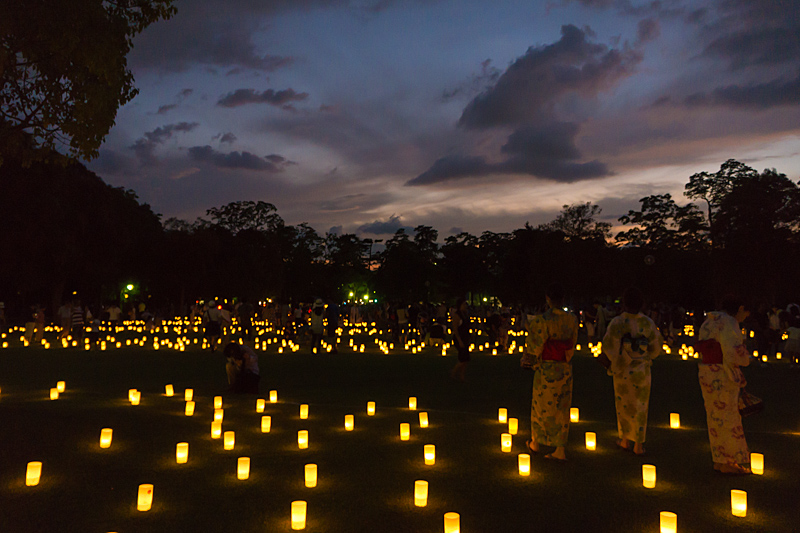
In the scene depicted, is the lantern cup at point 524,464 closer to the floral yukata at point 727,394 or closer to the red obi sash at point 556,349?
the red obi sash at point 556,349

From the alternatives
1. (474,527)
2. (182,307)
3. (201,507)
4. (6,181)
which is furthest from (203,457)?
(182,307)

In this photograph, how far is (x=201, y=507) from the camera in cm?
484

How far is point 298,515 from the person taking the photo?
431 cm

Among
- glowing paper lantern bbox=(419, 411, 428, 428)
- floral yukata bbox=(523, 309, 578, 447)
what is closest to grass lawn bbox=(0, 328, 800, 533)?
glowing paper lantern bbox=(419, 411, 428, 428)

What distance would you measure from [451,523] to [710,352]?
11.4 ft

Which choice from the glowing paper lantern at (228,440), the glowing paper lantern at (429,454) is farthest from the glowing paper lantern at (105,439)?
the glowing paper lantern at (429,454)

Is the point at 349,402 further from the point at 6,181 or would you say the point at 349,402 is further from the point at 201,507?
the point at 6,181

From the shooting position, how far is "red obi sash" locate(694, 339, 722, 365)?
574cm

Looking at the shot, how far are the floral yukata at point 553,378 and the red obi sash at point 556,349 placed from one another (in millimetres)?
17

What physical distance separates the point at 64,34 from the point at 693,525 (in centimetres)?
879

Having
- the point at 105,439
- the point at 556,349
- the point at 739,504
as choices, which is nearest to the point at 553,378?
the point at 556,349

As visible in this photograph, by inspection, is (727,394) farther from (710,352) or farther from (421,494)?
(421,494)

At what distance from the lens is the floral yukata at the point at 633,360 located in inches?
245

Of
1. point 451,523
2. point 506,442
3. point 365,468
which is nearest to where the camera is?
point 451,523
